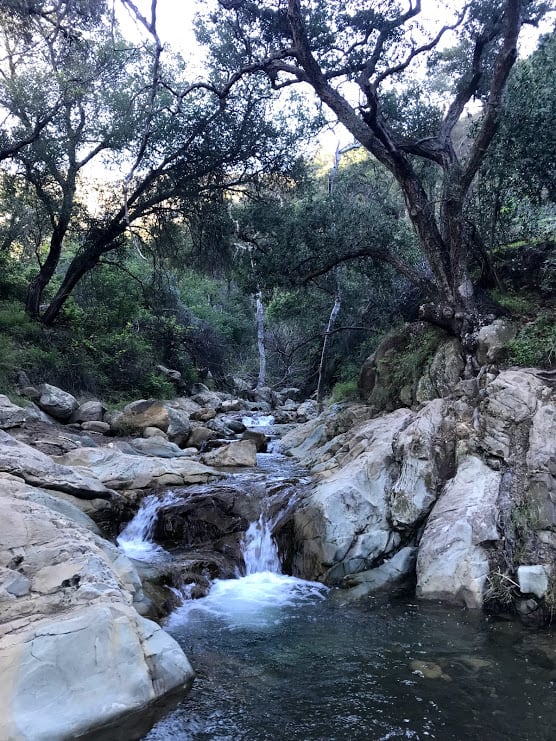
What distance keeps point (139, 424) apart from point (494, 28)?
39.6 ft

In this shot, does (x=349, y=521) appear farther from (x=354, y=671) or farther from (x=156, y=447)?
(x=156, y=447)

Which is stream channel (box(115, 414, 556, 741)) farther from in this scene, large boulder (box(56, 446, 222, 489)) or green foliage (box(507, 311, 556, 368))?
green foliage (box(507, 311, 556, 368))

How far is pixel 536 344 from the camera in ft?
27.6

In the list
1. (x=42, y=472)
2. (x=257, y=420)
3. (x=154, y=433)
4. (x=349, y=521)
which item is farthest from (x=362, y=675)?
(x=257, y=420)

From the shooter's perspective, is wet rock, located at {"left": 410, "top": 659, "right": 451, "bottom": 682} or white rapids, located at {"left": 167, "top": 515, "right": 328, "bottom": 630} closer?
wet rock, located at {"left": 410, "top": 659, "right": 451, "bottom": 682}

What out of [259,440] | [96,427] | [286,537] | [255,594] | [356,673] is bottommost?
[255,594]

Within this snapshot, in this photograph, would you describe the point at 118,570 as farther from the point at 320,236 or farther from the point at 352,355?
the point at 352,355

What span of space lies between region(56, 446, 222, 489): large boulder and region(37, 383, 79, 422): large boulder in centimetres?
351

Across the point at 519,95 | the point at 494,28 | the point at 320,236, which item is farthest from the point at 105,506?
the point at 494,28

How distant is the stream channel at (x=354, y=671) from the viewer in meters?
3.70

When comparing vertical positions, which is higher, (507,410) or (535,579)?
(507,410)

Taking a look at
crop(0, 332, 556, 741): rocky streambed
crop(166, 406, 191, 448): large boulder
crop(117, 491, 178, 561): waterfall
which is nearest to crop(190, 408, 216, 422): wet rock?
crop(166, 406, 191, 448): large boulder

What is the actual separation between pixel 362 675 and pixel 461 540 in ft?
7.80

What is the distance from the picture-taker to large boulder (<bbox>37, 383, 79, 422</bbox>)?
42.8 ft
